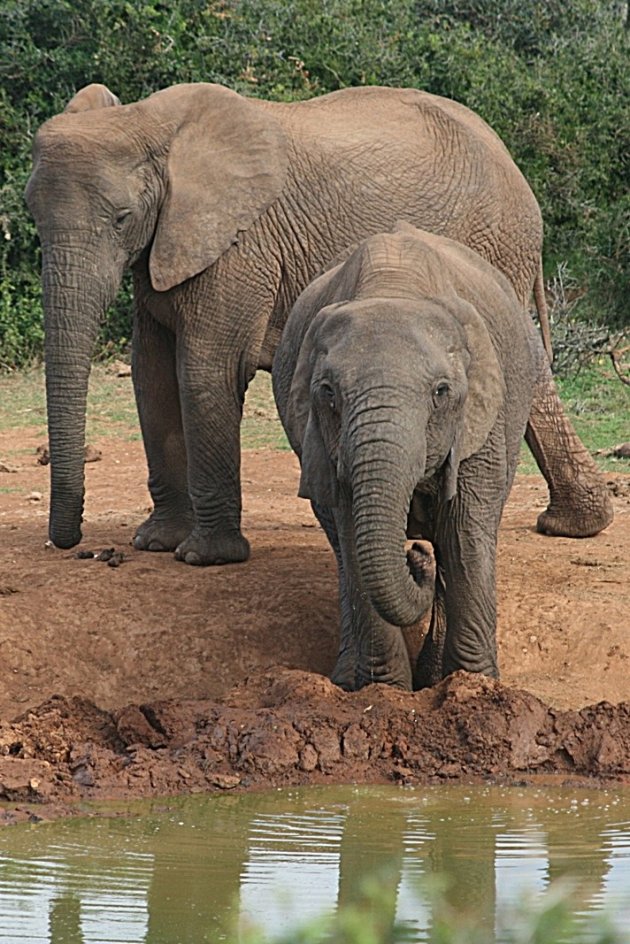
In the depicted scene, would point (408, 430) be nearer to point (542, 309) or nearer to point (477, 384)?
point (477, 384)

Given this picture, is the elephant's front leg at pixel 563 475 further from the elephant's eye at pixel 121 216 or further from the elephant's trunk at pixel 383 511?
the elephant's trunk at pixel 383 511

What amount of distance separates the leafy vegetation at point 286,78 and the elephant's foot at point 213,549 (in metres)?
6.70

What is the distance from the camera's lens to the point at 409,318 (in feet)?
16.7

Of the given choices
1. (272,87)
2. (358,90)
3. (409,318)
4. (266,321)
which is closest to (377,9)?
(272,87)

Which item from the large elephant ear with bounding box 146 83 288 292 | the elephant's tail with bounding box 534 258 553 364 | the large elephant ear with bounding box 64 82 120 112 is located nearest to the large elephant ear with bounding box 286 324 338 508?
the large elephant ear with bounding box 146 83 288 292

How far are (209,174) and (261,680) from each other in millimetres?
2412

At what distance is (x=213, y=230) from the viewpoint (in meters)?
7.20

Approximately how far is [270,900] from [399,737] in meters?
1.28

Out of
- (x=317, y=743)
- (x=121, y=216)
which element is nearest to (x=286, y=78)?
(x=121, y=216)

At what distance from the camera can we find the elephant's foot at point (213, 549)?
7070mm

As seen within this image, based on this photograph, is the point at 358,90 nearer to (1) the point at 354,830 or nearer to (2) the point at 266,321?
(2) the point at 266,321

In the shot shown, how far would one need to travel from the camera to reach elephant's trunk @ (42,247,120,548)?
22.7 ft

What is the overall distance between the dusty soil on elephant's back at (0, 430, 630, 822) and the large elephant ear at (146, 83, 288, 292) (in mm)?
1211

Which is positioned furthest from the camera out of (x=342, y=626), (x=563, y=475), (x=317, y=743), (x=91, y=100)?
(x=563, y=475)
